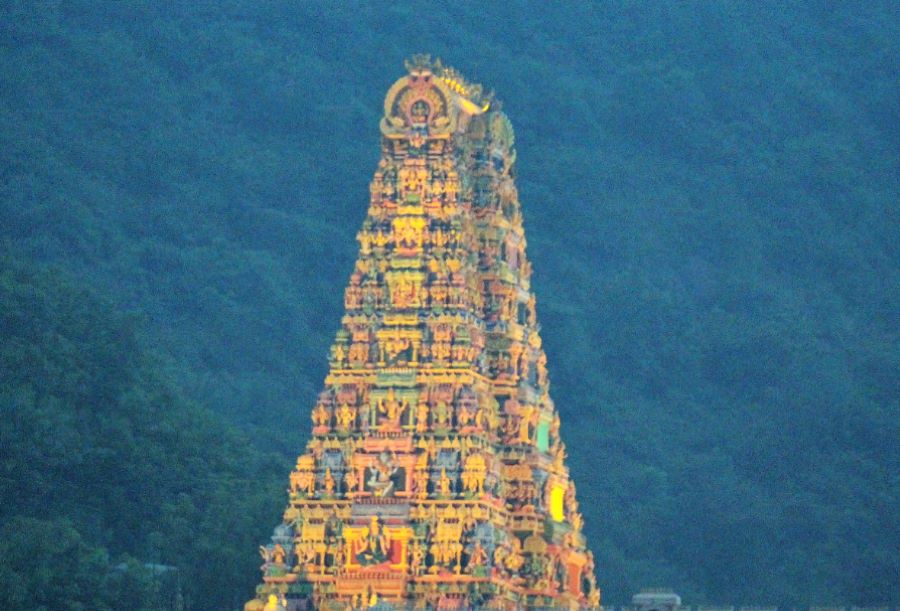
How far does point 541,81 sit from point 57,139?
48.8 feet

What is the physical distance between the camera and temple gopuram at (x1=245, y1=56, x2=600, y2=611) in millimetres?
87688

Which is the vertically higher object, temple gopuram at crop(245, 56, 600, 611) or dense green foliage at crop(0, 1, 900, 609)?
dense green foliage at crop(0, 1, 900, 609)

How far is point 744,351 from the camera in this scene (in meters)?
126

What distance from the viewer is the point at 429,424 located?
3497 inches

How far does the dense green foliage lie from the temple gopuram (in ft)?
63.7

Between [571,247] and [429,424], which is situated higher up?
[571,247]

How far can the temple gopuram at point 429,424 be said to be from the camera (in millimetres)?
87688

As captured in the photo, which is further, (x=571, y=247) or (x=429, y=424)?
(x=571, y=247)

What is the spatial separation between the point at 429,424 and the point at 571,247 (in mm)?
40350

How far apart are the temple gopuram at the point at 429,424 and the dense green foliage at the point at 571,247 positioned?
19413 mm

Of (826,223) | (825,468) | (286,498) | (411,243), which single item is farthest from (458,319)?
(826,223)

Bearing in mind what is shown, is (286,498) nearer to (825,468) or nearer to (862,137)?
(825,468)

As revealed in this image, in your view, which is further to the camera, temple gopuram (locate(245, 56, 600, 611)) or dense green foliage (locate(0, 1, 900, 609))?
dense green foliage (locate(0, 1, 900, 609))

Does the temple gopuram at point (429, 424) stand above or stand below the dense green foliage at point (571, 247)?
below
